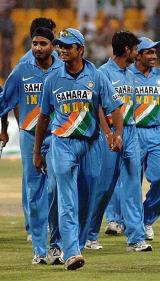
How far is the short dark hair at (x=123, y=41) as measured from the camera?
11.7 m

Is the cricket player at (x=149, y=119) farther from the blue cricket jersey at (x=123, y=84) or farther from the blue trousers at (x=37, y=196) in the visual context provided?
the blue trousers at (x=37, y=196)

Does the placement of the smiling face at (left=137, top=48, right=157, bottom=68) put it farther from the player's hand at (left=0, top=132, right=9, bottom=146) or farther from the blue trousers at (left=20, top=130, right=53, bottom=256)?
the blue trousers at (left=20, top=130, right=53, bottom=256)

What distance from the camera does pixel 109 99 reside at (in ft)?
31.9

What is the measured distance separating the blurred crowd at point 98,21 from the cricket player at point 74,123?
18.4 metres

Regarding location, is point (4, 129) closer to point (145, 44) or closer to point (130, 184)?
point (130, 184)

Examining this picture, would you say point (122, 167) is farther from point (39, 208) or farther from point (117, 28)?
point (117, 28)

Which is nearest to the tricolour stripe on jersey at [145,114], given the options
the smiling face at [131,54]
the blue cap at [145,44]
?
the blue cap at [145,44]

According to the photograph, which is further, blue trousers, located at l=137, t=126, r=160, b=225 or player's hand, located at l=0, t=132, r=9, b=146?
blue trousers, located at l=137, t=126, r=160, b=225

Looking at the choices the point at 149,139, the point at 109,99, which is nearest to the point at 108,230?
the point at 149,139

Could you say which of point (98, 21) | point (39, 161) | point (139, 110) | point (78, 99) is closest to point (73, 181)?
point (39, 161)

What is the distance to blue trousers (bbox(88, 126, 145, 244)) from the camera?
11617 millimetres

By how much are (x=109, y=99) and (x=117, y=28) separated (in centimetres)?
1974

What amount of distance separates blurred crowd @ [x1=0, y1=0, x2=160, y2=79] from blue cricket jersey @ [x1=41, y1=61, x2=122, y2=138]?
18.4 metres

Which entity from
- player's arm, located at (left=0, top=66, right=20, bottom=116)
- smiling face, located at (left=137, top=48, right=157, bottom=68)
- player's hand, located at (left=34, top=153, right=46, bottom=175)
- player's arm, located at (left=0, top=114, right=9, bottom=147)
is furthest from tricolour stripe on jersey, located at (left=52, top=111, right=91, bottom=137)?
smiling face, located at (left=137, top=48, right=157, bottom=68)
